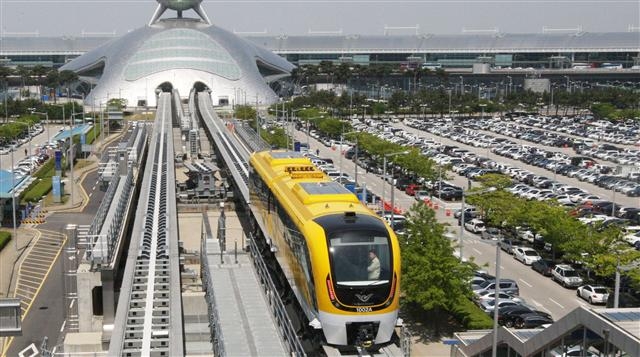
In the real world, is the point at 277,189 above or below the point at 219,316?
above

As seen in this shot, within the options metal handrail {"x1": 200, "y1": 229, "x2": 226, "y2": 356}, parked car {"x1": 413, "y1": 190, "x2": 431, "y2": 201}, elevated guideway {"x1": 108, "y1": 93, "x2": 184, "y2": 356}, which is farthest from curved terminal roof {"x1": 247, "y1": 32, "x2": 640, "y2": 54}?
metal handrail {"x1": 200, "y1": 229, "x2": 226, "y2": 356}

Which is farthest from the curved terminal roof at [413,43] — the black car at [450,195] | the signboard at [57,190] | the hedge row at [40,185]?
the black car at [450,195]

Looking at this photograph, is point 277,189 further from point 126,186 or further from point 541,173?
point 541,173

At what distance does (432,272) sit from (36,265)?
1902 centimetres

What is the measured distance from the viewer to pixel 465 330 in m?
25.6

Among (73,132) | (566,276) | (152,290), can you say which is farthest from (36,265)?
(73,132)

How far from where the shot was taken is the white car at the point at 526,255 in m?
35.0

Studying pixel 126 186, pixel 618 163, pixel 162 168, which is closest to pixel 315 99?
pixel 618 163

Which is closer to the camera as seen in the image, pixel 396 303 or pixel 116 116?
pixel 396 303

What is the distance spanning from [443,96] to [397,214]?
6960 cm

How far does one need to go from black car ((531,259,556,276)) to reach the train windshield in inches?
637

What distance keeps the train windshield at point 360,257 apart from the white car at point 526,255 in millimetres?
17179

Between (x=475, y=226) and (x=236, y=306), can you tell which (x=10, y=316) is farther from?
(x=475, y=226)

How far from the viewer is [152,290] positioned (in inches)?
863
